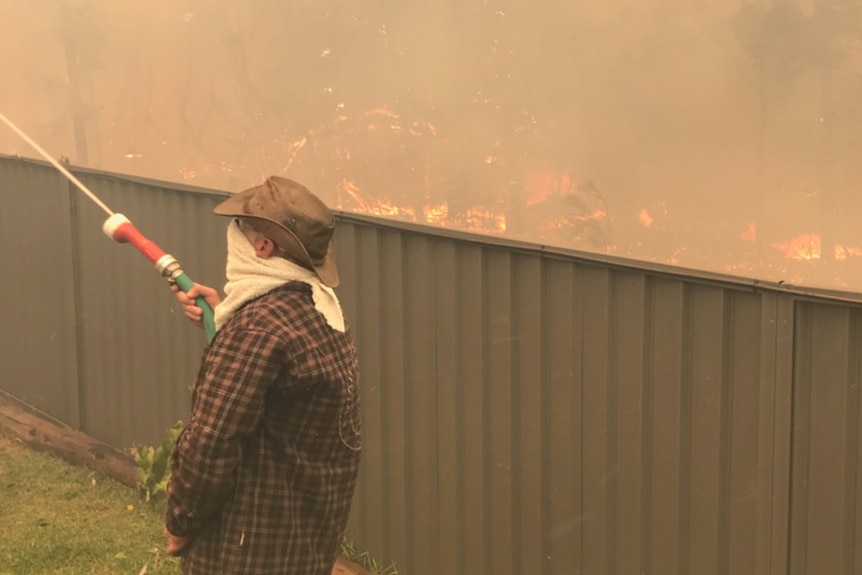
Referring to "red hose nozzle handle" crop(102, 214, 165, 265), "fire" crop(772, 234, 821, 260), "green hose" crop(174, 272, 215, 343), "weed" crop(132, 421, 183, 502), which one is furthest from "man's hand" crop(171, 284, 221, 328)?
"weed" crop(132, 421, 183, 502)

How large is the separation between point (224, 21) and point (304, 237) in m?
3.31

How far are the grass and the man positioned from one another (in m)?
2.41

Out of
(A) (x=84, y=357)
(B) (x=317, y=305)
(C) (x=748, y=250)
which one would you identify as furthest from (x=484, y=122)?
(A) (x=84, y=357)

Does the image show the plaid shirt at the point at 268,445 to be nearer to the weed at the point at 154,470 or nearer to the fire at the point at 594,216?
the fire at the point at 594,216

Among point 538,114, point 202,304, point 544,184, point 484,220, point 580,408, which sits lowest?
point 580,408

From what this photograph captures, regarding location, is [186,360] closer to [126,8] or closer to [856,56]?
[126,8]

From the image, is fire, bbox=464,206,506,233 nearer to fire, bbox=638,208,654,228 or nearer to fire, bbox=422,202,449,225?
fire, bbox=422,202,449,225

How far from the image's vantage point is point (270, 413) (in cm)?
335

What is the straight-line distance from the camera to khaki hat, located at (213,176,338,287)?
133 inches

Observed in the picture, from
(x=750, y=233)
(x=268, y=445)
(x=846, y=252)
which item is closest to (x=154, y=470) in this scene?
(x=268, y=445)

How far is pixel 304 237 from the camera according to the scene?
343 centimetres

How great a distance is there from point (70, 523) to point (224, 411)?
3.49 meters

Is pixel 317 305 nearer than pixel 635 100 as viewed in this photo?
Yes

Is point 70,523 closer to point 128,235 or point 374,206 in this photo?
point 374,206
